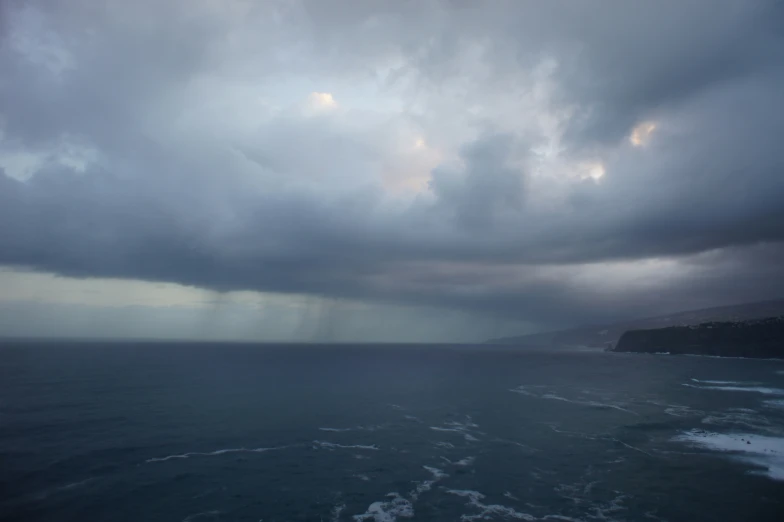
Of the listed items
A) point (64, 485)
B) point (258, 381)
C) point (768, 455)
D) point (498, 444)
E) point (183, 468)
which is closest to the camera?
point (64, 485)

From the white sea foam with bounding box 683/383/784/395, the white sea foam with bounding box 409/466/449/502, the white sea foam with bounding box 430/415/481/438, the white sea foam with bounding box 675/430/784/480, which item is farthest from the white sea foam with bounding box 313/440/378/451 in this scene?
the white sea foam with bounding box 683/383/784/395

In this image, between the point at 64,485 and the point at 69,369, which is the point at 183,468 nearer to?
the point at 64,485

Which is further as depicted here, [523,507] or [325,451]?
[325,451]

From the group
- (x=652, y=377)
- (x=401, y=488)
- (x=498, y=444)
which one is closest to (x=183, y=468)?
(x=401, y=488)

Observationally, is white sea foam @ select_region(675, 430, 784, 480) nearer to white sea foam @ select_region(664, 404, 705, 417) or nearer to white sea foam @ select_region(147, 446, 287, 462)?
white sea foam @ select_region(664, 404, 705, 417)

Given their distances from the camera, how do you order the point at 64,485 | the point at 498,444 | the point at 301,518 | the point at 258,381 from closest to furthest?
1. the point at 301,518
2. the point at 64,485
3. the point at 498,444
4. the point at 258,381

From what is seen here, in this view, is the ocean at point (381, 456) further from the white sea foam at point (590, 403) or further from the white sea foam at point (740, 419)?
the white sea foam at point (590, 403)

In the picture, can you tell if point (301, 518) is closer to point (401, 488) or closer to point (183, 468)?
point (401, 488)

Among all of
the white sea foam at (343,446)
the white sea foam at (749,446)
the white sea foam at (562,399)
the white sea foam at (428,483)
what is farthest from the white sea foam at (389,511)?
the white sea foam at (562,399)
